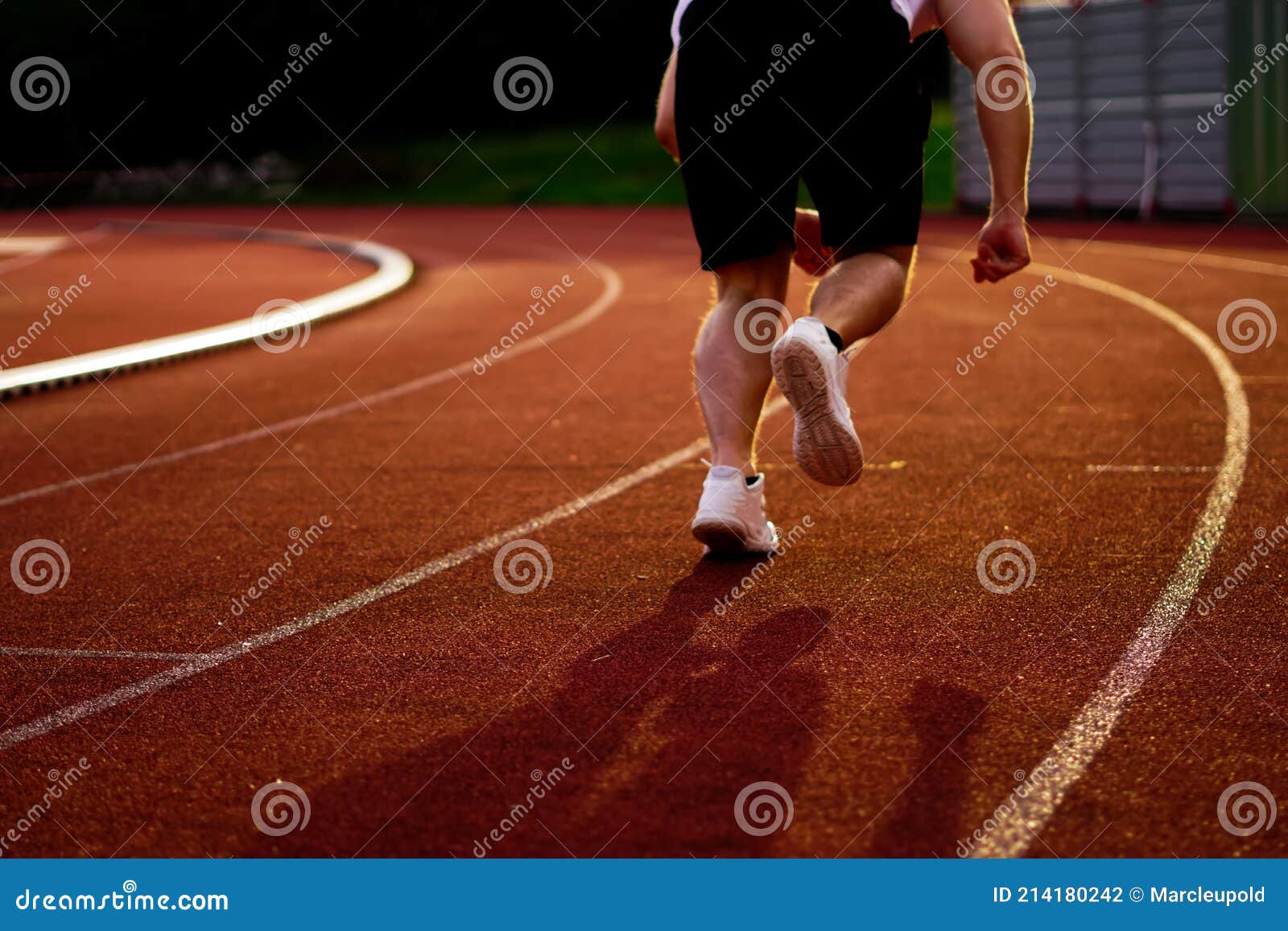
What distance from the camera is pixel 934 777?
10.3ft

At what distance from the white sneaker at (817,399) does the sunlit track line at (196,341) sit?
7.12 metres

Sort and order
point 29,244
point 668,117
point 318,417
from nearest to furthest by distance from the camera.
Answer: point 668,117
point 318,417
point 29,244

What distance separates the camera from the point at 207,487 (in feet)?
21.7

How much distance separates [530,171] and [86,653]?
142 feet

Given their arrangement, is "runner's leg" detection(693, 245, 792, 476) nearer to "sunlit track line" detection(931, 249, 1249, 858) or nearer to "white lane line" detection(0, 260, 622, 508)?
"sunlit track line" detection(931, 249, 1249, 858)

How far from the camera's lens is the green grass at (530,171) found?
3784cm

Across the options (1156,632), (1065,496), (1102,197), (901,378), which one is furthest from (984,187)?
(1156,632)

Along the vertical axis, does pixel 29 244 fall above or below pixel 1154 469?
below

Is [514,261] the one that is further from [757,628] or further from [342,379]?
[757,628]

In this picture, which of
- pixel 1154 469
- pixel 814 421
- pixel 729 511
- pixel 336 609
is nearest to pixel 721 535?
pixel 729 511

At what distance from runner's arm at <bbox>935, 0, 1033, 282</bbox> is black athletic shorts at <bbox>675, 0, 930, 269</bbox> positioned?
0.57 ft

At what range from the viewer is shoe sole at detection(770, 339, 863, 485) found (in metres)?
3.99

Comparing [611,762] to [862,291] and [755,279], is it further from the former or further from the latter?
[755,279]
